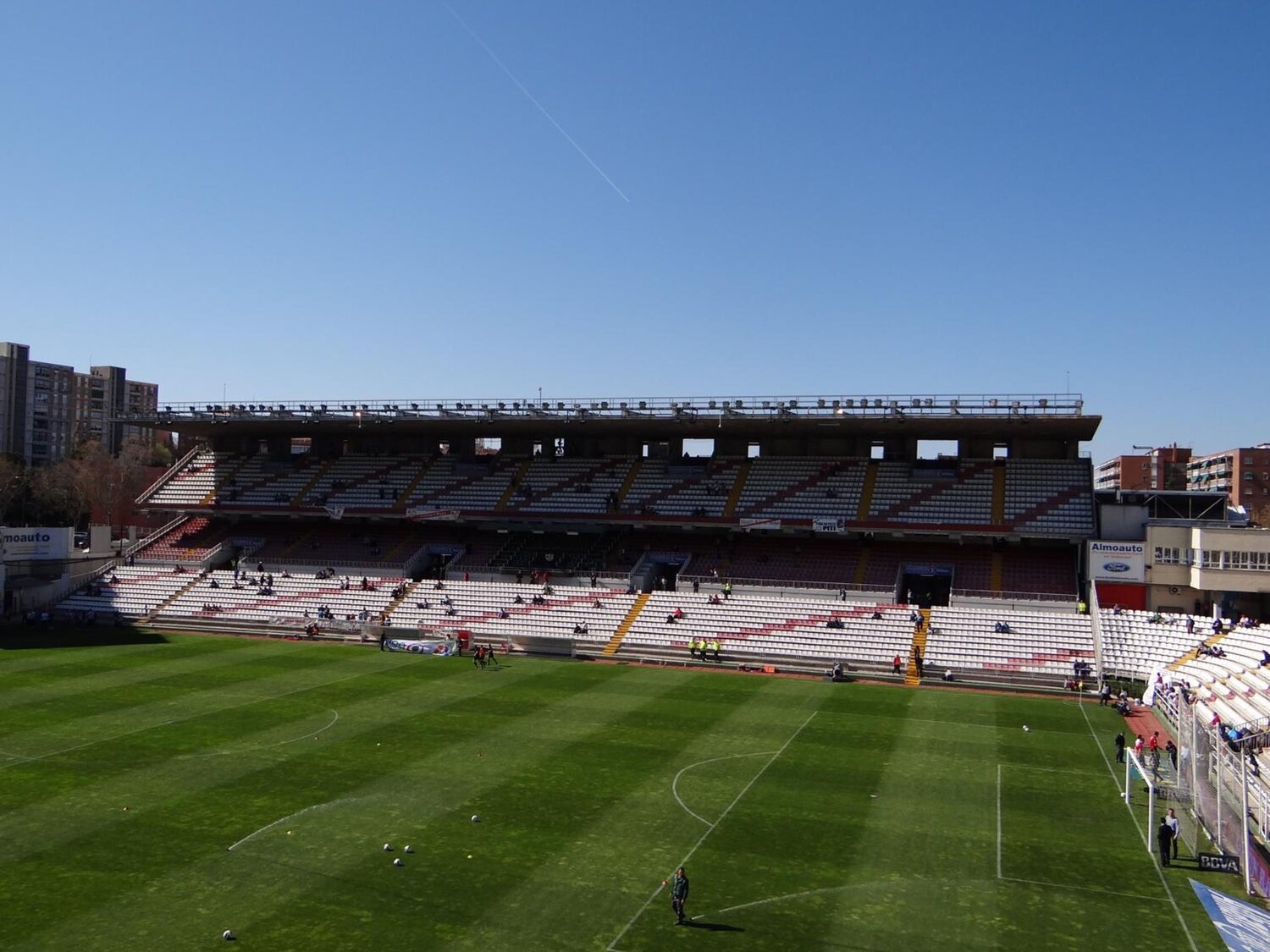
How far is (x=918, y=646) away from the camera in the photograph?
4531 cm

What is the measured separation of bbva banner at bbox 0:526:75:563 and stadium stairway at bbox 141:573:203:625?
706cm

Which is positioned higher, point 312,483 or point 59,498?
point 312,483

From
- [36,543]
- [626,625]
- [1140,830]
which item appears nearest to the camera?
[1140,830]

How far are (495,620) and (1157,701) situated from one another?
3047cm

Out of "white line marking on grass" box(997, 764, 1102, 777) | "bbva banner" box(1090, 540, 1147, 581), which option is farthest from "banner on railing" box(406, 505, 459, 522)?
"white line marking on grass" box(997, 764, 1102, 777)

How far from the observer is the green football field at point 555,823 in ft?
57.0

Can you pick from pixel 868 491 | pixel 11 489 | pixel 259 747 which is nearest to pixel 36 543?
pixel 259 747

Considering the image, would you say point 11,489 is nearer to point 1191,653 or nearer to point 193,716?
point 193,716

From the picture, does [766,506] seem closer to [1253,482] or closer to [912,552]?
[912,552]

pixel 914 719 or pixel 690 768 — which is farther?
pixel 914 719

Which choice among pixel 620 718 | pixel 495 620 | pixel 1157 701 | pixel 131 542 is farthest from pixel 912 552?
pixel 131 542

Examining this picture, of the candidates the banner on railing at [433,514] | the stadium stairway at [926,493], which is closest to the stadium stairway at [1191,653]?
the stadium stairway at [926,493]

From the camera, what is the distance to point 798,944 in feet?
54.9

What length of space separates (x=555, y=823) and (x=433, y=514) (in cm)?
4086
